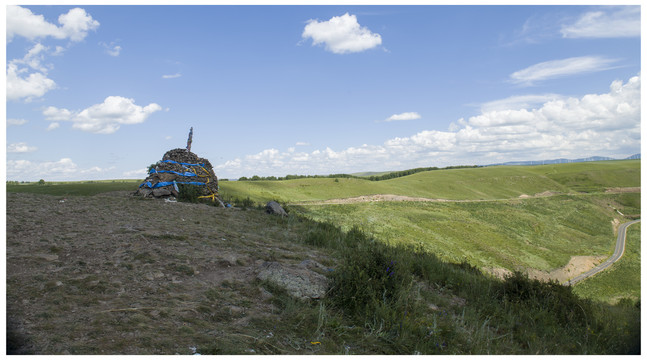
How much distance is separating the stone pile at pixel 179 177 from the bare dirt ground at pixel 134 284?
7043 millimetres

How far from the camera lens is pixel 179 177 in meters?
18.9

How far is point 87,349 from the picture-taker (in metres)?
3.52

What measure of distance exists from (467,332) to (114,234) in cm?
766

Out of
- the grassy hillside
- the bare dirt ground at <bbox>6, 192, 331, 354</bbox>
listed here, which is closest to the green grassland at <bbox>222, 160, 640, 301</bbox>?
the grassy hillside

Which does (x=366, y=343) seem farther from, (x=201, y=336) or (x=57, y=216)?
(x=57, y=216)

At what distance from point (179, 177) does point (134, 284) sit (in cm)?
1428

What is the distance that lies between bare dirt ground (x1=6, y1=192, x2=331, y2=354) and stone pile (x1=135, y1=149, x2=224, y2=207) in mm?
7043

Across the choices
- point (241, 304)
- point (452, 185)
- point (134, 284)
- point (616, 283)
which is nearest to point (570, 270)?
point (616, 283)

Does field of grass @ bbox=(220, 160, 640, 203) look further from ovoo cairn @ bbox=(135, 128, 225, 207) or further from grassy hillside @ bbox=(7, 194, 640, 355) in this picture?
grassy hillside @ bbox=(7, 194, 640, 355)

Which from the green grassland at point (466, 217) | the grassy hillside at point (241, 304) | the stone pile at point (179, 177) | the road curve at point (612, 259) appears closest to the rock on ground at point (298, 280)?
the grassy hillside at point (241, 304)

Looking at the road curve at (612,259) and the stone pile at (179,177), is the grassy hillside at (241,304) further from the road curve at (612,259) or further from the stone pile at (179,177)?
the road curve at (612,259)

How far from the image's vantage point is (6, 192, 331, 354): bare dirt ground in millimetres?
3822

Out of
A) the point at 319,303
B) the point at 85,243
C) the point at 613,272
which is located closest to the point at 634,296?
the point at 613,272

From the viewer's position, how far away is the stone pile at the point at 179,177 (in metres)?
17.7
